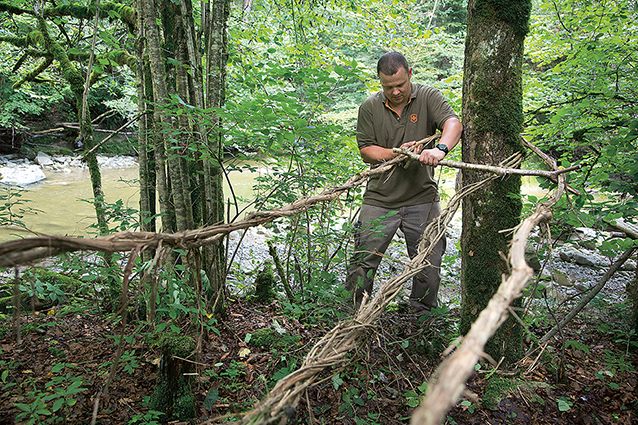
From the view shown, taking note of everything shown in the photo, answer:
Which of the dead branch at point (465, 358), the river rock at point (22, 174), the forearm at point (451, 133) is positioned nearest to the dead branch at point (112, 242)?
the dead branch at point (465, 358)

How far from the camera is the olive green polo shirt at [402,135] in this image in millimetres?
2768

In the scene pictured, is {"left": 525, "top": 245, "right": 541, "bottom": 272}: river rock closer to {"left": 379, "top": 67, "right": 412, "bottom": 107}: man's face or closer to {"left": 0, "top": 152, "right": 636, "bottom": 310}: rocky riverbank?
{"left": 0, "top": 152, "right": 636, "bottom": 310}: rocky riverbank

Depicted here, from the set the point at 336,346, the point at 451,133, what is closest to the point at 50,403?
the point at 336,346

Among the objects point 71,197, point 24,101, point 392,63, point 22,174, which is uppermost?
point 24,101

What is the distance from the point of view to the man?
2.72m

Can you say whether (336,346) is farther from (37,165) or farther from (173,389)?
(37,165)

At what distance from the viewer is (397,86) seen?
2.67 metres

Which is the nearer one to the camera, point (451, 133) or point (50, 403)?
point (50, 403)

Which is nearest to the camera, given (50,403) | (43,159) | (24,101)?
(50,403)

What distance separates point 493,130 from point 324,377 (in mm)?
1825

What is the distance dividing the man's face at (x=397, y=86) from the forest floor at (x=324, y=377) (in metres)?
1.72

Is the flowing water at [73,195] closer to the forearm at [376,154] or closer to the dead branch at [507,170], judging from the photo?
the forearm at [376,154]

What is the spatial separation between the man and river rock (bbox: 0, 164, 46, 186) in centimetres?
1505

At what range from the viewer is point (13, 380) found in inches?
81.3
